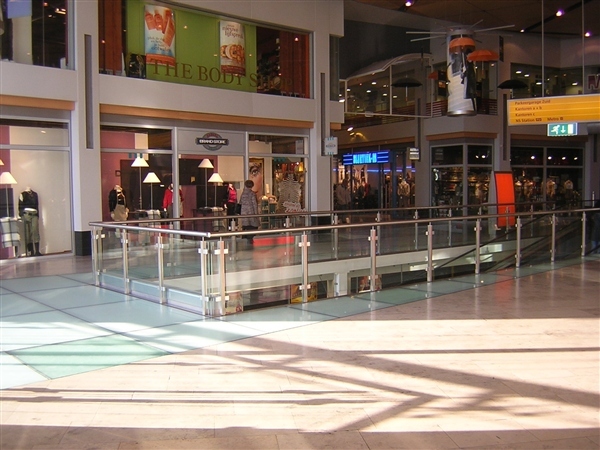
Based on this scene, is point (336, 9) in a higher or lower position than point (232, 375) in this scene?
higher

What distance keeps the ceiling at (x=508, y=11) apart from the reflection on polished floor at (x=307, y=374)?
13.7 metres

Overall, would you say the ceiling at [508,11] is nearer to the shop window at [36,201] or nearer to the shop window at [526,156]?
the shop window at [526,156]

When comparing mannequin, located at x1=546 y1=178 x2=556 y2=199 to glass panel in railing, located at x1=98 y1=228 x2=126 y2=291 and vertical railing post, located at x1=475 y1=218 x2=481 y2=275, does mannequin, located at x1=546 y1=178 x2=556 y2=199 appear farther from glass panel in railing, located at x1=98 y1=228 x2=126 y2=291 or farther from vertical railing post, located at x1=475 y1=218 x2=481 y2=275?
glass panel in railing, located at x1=98 y1=228 x2=126 y2=291

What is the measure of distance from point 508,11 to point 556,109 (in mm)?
7062

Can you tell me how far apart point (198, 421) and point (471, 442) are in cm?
171

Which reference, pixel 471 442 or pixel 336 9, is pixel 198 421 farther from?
pixel 336 9

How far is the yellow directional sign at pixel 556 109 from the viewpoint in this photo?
15.2 metres

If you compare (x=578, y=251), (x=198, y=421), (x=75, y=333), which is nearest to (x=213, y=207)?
(x=578, y=251)

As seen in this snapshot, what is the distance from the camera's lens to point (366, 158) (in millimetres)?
29266

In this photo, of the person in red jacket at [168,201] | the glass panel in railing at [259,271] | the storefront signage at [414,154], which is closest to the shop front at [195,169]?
the person in red jacket at [168,201]

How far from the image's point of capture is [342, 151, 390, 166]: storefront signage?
1109 inches

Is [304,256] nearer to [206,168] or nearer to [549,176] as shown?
[206,168]

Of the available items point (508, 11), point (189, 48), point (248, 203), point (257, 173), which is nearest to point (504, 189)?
point (508, 11)

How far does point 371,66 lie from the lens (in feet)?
71.9
